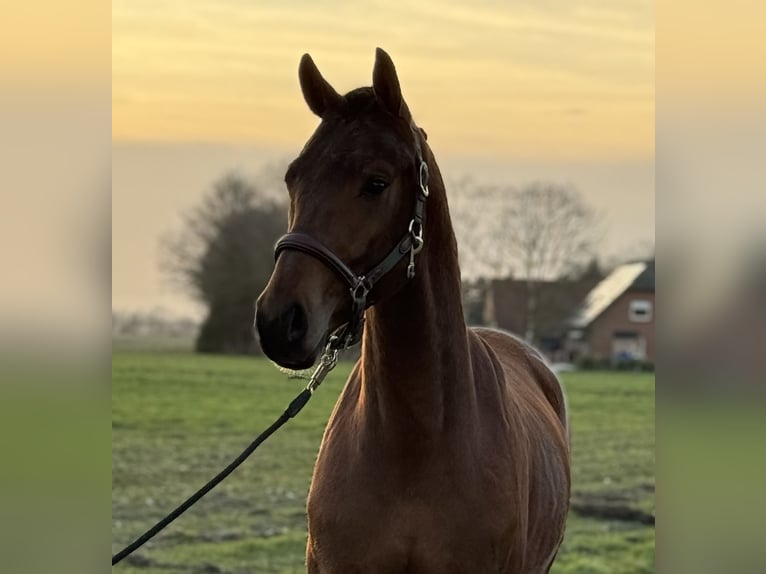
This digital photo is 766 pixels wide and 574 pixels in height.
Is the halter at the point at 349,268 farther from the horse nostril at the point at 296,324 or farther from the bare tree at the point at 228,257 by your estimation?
the bare tree at the point at 228,257

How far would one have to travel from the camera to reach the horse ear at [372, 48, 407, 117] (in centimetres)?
315

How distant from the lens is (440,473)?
11.0 ft

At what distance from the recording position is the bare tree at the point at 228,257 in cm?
3591

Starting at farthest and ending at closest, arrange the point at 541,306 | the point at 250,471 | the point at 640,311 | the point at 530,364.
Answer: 1. the point at 541,306
2. the point at 640,311
3. the point at 250,471
4. the point at 530,364

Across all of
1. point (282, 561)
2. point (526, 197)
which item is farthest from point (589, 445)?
point (526, 197)

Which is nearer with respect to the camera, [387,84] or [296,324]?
[296,324]

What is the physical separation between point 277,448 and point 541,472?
14.2m

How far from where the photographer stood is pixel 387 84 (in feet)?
10.5

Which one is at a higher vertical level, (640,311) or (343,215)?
(343,215)

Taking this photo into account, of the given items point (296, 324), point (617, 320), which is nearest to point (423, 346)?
point (296, 324)

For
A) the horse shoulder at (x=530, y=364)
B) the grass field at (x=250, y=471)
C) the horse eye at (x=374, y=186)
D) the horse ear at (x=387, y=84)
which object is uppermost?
the horse ear at (x=387, y=84)

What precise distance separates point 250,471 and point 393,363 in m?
12.7

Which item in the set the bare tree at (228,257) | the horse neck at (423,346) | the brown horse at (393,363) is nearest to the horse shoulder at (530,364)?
the brown horse at (393,363)

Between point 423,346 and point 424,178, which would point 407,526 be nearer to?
point 423,346
